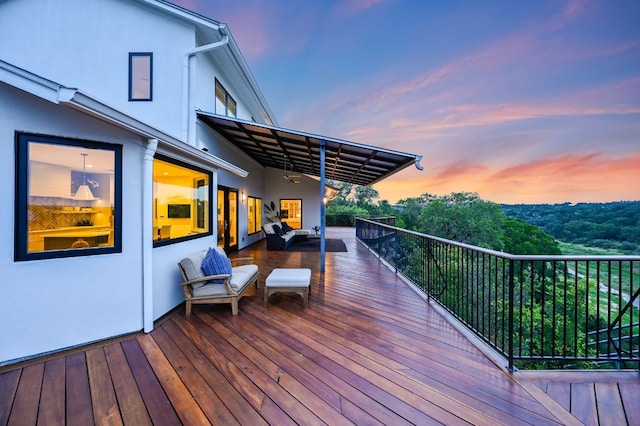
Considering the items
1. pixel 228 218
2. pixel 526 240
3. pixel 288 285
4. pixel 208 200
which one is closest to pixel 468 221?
pixel 526 240

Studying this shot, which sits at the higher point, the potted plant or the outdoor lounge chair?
the potted plant

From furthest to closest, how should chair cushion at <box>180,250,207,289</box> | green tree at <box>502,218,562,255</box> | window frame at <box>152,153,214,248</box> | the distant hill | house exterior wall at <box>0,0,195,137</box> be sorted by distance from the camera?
green tree at <box>502,218,562,255</box>
the distant hill
house exterior wall at <box>0,0,195,137</box>
chair cushion at <box>180,250,207,289</box>
window frame at <box>152,153,214,248</box>

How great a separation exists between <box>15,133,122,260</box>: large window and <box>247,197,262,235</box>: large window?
748 centimetres

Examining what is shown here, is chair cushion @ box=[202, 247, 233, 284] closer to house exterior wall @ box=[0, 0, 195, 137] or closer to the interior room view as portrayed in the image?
the interior room view

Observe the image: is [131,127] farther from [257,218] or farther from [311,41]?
[311,41]

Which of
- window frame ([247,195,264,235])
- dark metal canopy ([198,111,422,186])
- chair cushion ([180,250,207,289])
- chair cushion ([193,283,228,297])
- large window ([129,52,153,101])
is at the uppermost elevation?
large window ([129,52,153,101])

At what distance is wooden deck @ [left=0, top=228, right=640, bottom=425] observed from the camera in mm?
1725

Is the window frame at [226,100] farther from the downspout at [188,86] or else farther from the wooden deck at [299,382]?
the wooden deck at [299,382]

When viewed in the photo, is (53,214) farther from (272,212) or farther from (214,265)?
(272,212)

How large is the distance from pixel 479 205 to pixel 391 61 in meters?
15.2

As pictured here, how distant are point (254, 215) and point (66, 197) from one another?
8.60 meters


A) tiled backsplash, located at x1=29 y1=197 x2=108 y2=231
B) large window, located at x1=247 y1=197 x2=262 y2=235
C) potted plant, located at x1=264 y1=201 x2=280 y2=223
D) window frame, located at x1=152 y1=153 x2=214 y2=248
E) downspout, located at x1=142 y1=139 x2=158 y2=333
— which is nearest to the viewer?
tiled backsplash, located at x1=29 y1=197 x2=108 y2=231

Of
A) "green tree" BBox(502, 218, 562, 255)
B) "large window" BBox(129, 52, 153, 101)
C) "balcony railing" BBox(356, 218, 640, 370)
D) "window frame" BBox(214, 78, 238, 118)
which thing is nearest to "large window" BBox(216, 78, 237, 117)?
"window frame" BBox(214, 78, 238, 118)

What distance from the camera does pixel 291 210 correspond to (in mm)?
13562
